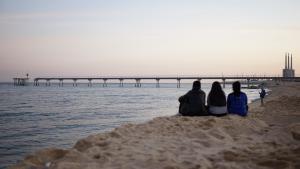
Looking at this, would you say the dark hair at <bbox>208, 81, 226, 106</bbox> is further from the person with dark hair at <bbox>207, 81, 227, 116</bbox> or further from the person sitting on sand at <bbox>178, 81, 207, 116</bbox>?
the person sitting on sand at <bbox>178, 81, 207, 116</bbox>

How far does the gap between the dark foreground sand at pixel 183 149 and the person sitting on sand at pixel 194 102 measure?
48.5 inches

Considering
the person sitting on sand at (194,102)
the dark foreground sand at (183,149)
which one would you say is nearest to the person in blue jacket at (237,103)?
the person sitting on sand at (194,102)

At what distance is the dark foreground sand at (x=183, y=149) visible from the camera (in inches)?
175

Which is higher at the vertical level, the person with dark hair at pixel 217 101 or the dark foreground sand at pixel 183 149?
the person with dark hair at pixel 217 101

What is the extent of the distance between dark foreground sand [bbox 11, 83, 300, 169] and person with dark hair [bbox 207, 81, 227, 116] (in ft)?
4.13

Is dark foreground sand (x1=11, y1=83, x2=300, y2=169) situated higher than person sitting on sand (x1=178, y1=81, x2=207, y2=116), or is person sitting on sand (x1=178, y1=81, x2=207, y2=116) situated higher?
person sitting on sand (x1=178, y1=81, x2=207, y2=116)

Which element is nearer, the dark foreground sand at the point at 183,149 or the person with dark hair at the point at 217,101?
the dark foreground sand at the point at 183,149

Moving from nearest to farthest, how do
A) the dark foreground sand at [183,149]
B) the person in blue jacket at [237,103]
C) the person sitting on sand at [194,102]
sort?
1. the dark foreground sand at [183,149]
2. the person sitting on sand at [194,102]
3. the person in blue jacket at [237,103]

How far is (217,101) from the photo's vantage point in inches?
352

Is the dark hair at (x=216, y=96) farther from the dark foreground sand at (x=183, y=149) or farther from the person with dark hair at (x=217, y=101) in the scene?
the dark foreground sand at (x=183, y=149)

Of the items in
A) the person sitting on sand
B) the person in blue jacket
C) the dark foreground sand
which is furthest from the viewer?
the person in blue jacket

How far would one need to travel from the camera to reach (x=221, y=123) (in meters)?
7.55

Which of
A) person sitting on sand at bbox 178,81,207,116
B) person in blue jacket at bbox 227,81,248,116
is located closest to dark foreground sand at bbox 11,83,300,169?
person sitting on sand at bbox 178,81,207,116

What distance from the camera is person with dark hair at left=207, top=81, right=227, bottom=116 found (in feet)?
29.2
